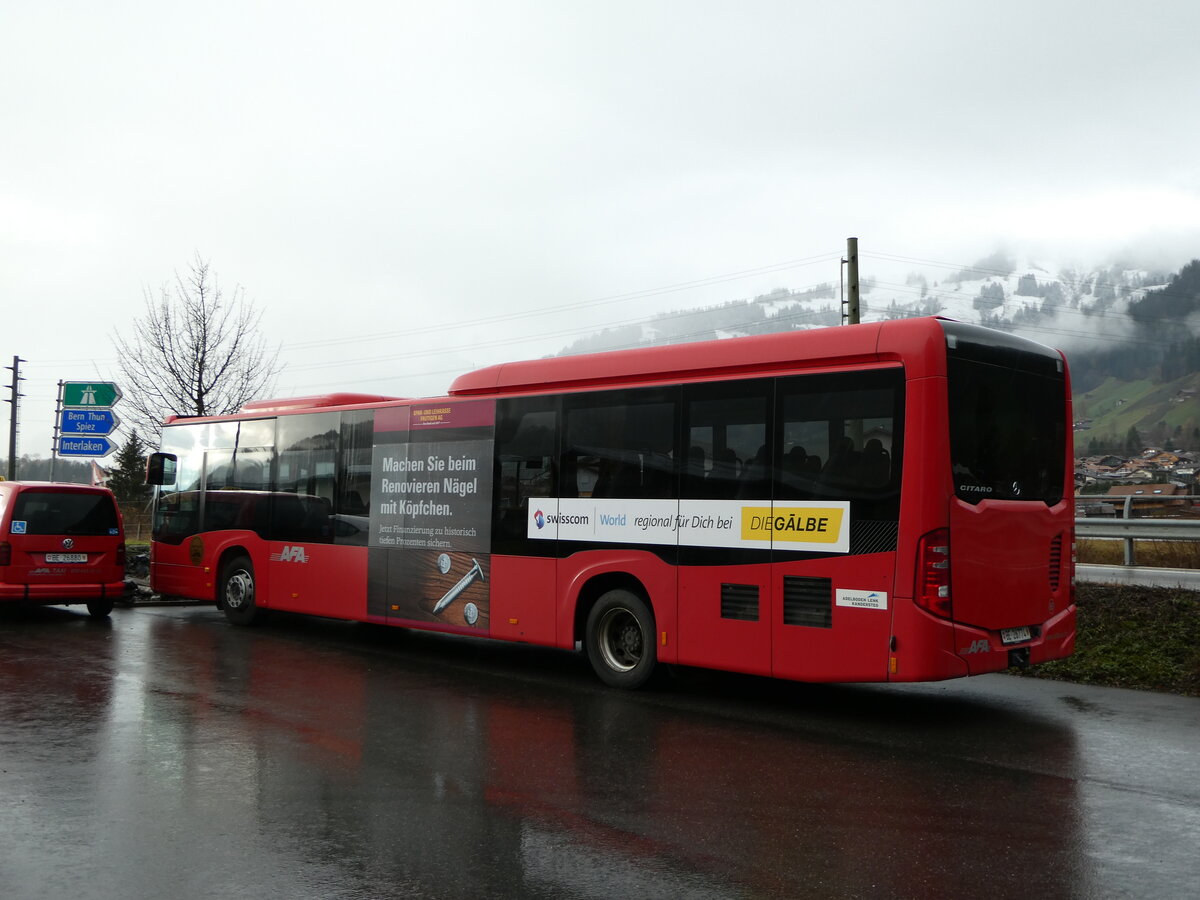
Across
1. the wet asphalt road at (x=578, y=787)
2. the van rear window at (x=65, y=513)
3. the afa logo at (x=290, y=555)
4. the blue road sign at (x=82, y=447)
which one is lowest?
the wet asphalt road at (x=578, y=787)

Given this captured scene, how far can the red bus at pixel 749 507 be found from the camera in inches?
320

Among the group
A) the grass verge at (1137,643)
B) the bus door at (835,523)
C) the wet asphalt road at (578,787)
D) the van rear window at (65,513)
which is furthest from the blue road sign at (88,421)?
the grass verge at (1137,643)

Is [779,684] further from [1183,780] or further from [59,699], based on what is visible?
[59,699]

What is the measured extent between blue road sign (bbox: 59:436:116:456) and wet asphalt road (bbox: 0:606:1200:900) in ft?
51.8

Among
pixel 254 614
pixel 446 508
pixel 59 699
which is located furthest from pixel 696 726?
pixel 254 614

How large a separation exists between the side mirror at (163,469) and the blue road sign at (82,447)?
1058cm

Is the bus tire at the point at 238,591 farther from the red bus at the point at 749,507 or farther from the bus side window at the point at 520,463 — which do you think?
the bus side window at the point at 520,463

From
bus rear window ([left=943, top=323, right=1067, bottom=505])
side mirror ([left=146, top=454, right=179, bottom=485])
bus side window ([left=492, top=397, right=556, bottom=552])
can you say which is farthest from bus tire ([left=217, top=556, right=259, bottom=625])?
bus rear window ([left=943, top=323, right=1067, bottom=505])

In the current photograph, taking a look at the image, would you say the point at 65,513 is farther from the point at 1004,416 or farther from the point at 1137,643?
the point at 1137,643

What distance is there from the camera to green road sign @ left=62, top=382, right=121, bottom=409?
25625mm

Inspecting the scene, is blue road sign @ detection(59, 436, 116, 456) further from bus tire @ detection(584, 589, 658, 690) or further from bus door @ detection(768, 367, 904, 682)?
bus door @ detection(768, 367, 904, 682)

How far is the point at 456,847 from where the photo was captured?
531 cm

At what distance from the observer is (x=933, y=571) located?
7965 millimetres

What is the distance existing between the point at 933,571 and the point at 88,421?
2281cm
